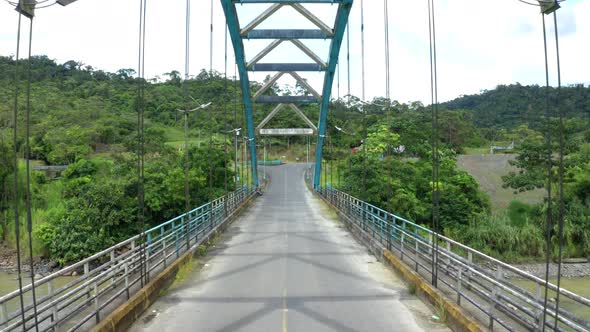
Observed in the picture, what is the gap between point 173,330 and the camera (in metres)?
6.51

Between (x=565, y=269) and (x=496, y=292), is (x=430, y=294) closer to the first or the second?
(x=496, y=292)

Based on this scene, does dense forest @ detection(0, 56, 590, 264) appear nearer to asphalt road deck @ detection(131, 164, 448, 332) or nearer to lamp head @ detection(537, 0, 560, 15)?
asphalt road deck @ detection(131, 164, 448, 332)

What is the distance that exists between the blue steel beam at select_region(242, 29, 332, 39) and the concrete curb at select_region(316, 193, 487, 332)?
46.4 ft

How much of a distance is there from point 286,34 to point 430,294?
1919 centimetres

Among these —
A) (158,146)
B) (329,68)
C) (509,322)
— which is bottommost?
(509,322)

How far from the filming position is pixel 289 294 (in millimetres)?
8359

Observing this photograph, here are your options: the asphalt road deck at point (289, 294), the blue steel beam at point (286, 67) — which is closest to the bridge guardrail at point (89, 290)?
the asphalt road deck at point (289, 294)

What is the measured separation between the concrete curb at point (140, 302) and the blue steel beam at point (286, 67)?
2024 centimetres

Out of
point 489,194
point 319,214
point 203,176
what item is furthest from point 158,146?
point 489,194

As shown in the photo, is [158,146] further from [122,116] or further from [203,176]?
[122,116]

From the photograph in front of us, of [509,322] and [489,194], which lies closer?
[509,322]

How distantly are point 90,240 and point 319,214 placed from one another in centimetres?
1106

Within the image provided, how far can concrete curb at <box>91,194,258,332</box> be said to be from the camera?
6025mm

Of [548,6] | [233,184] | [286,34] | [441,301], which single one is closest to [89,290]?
[441,301]
